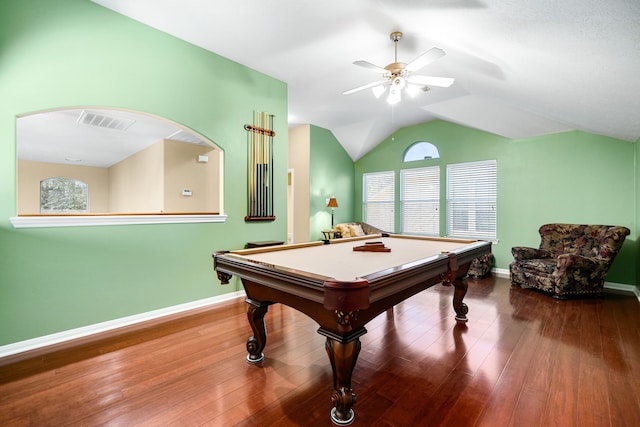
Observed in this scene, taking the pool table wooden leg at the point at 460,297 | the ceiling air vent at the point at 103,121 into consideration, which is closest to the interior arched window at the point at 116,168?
the ceiling air vent at the point at 103,121

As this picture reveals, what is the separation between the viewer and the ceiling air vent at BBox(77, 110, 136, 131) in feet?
14.0

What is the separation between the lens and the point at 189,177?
6234mm

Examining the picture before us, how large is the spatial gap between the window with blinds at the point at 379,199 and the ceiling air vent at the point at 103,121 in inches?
194

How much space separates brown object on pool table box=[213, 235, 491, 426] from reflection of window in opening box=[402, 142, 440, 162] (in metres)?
3.91

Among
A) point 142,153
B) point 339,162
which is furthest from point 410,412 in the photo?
point 142,153

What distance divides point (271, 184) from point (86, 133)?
415cm

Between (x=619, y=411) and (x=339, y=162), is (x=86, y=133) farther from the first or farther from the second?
(x=619, y=411)

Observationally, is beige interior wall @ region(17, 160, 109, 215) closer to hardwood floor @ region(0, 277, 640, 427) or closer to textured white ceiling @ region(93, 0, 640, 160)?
textured white ceiling @ region(93, 0, 640, 160)

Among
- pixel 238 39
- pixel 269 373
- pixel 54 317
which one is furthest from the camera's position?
pixel 238 39

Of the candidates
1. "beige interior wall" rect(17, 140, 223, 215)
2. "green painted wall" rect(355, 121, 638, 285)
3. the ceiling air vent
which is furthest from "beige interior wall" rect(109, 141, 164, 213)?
"green painted wall" rect(355, 121, 638, 285)

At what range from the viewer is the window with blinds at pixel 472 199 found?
→ 517 centimetres

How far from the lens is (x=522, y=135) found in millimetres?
4727

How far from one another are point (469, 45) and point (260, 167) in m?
2.72

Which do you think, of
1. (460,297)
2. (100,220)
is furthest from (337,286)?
(100,220)
